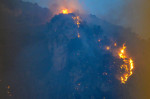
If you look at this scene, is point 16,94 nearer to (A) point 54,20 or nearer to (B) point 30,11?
(A) point 54,20

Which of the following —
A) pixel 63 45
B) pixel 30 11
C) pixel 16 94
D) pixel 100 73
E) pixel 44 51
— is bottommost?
pixel 16 94

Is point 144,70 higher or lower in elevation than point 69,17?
lower

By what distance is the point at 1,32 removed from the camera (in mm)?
41062

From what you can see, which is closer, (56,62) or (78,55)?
(56,62)

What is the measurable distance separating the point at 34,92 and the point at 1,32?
895 inches

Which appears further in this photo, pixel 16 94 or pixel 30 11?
pixel 30 11

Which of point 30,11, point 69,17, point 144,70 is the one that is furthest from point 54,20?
point 144,70

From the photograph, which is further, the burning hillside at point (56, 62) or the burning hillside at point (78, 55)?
the burning hillside at point (78, 55)

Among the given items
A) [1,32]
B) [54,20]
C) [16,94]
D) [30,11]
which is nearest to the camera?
[16,94]

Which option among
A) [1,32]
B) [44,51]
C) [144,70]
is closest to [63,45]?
[44,51]

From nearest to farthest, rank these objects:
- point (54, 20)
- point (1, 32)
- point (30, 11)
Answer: point (1, 32), point (54, 20), point (30, 11)

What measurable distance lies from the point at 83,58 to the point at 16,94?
26373mm

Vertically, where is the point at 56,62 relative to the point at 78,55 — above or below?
below

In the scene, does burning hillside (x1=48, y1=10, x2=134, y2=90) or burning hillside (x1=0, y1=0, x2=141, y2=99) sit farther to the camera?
burning hillside (x1=48, y1=10, x2=134, y2=90)
